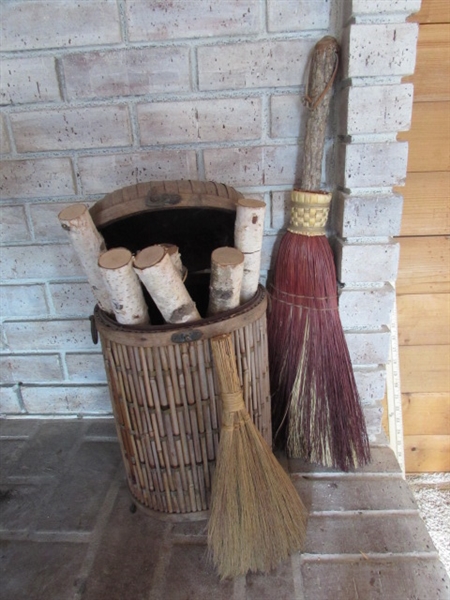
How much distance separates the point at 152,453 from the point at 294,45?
962 millimetres

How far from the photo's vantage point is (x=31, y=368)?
139cm

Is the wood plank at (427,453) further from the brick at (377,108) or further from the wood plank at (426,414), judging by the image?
the brick at (377,108)

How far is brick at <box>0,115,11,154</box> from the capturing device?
114 cm

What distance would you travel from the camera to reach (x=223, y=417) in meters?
0.87

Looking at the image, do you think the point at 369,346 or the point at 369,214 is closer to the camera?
the point at 369,214

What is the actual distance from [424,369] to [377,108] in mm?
865

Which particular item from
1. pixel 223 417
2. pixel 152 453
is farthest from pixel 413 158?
pixel 152 453

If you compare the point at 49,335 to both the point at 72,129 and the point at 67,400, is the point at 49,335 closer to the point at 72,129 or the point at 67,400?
the point at 67,400

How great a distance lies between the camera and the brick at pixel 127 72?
1058 millimetres

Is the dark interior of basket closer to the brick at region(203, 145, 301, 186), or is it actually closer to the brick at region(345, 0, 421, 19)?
the brick at region(203, 145, 301, 186)

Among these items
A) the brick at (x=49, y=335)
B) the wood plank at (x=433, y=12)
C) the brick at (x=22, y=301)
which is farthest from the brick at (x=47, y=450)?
the wood plank at (x=433, y=12)

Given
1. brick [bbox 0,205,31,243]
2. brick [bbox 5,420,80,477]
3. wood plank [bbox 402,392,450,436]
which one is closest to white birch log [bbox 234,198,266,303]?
brick [bbox 0,205,31,243]

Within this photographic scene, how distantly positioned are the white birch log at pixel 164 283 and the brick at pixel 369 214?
0.45 metres

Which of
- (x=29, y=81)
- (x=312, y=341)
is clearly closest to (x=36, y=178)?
(x=29, y=81)
